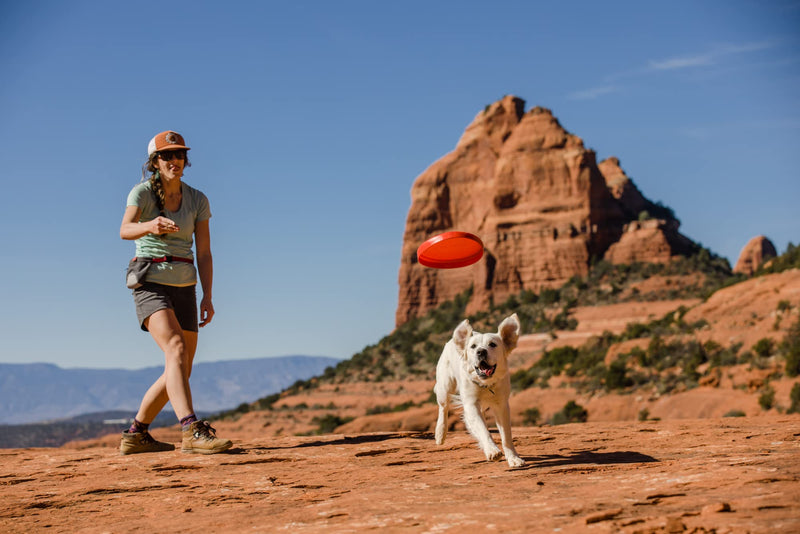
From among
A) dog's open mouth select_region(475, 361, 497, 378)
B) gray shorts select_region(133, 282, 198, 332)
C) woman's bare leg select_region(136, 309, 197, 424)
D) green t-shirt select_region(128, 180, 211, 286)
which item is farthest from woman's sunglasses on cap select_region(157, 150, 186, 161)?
dog's open mouth select_region(475, 361, 497, 378)

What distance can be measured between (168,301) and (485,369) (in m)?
3.13

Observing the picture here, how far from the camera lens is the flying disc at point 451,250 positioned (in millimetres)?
10195

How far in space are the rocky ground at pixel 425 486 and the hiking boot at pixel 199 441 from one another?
10cm

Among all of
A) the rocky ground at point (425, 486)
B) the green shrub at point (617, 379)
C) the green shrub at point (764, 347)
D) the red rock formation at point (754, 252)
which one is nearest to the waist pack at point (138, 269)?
the rocky ground at point (425, 486)

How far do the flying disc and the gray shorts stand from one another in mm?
3161

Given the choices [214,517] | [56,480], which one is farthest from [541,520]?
[56,480]

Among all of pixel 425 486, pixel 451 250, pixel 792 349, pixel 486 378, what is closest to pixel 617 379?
pixel 792 349

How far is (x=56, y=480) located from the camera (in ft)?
24.3

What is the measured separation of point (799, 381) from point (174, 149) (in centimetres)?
2919

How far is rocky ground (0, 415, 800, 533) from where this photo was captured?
4.52 m

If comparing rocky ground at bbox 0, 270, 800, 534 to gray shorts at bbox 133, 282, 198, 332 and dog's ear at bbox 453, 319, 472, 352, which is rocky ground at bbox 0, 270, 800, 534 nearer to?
dog's ear at bbox 453, 319, 472, 352

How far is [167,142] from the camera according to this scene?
314 inches

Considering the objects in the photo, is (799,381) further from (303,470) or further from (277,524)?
(277,524)

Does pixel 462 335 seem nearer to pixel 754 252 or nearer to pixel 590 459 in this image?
pixel 590 459
